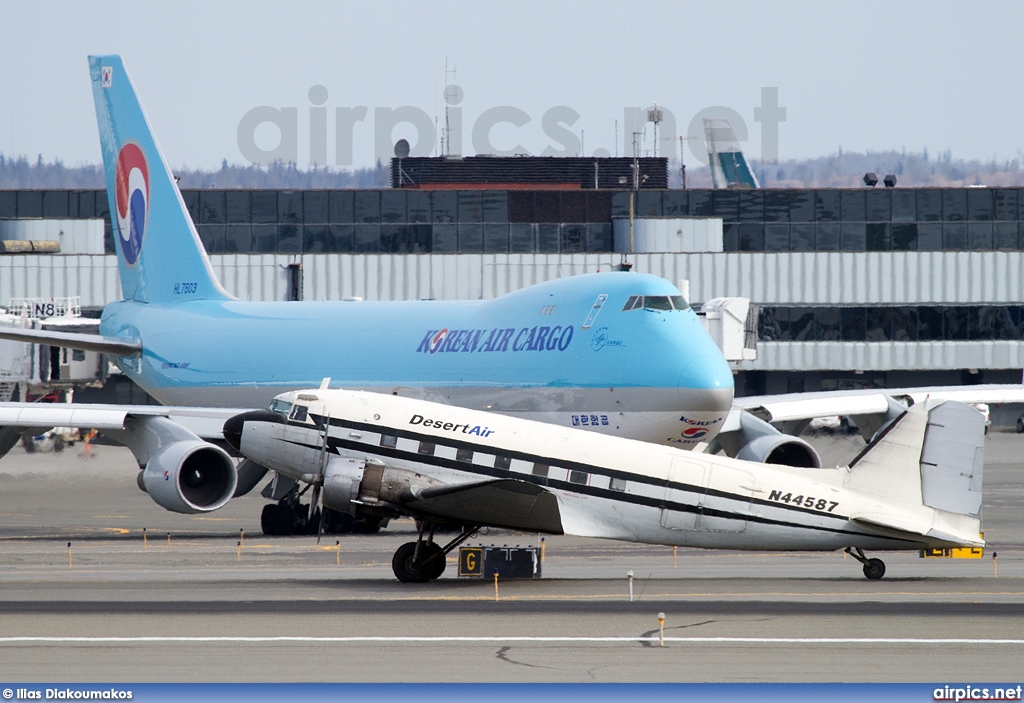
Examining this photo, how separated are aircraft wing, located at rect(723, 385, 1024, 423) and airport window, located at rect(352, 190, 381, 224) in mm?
36380

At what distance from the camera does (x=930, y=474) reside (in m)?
23.9

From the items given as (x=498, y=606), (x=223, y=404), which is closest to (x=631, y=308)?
(x=498, y=606)

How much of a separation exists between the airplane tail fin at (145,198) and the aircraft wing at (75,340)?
5.74 feet

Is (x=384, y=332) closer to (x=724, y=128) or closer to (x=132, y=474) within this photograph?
(x=132, y=474)

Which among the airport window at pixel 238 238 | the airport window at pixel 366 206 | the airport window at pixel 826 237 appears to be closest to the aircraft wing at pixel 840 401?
the airport window at pixel 826 237

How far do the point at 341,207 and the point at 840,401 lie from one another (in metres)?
39.4

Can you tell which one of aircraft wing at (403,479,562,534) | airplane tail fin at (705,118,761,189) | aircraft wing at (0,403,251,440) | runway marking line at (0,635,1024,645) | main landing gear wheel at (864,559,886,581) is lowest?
main landing gear wheel at (864,559,886,581)

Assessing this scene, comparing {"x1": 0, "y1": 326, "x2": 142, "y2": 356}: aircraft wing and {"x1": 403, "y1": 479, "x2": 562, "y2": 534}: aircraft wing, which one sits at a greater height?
{"x1": 0, "y1": 326, "x2": 142, "y2": 356}: aircraft wing

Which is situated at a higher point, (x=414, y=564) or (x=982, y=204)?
(x=982, y=204)

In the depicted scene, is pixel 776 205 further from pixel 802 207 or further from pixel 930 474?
pixel 930 474

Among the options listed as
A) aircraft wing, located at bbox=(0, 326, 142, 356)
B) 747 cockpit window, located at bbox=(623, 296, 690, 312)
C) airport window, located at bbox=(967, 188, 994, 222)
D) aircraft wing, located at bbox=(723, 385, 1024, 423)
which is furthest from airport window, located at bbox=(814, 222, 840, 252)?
747 cockpit window, located at bbox=(623, 296, 690, 312)

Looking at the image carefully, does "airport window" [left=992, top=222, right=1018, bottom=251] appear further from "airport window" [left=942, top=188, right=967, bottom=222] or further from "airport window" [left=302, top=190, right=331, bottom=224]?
"airport window" [left=302, top=190, right=331, bottom=224]

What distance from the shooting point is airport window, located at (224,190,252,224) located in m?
74.4

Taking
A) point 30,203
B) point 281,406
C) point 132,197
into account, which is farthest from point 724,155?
point 281,406
